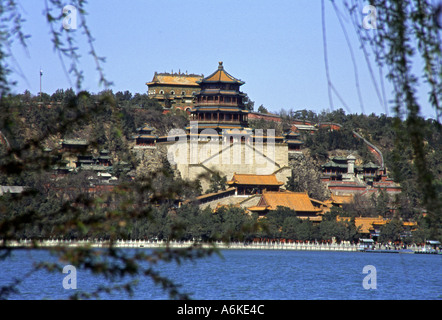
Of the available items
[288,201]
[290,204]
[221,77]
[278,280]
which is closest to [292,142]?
[221,77]

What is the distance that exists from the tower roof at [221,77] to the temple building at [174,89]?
61.7 ft

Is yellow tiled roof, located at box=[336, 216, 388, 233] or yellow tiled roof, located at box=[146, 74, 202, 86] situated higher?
yellow tiled roof, located at box=[146, 74, 202, 86]

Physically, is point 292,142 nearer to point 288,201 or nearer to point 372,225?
point 288,201

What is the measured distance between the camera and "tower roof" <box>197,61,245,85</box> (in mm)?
75787

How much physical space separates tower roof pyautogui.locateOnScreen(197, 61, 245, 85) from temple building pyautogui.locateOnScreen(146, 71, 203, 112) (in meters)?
18.8

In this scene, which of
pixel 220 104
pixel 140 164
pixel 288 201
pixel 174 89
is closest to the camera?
pixel 288 201

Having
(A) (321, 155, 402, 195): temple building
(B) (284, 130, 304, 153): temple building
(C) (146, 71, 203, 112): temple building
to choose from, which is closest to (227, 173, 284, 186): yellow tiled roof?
(B) (284, 130, 304, 153): temple building

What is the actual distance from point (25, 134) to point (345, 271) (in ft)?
138

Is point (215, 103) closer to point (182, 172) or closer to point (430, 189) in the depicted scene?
point (182, 172)

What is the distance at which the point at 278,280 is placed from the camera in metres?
39.6

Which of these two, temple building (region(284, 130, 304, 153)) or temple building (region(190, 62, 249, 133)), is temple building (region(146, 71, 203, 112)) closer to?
temple building (region(190, 62, 249, 133))

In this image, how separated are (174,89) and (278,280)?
60828mm

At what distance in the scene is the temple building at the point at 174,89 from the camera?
96.6m
